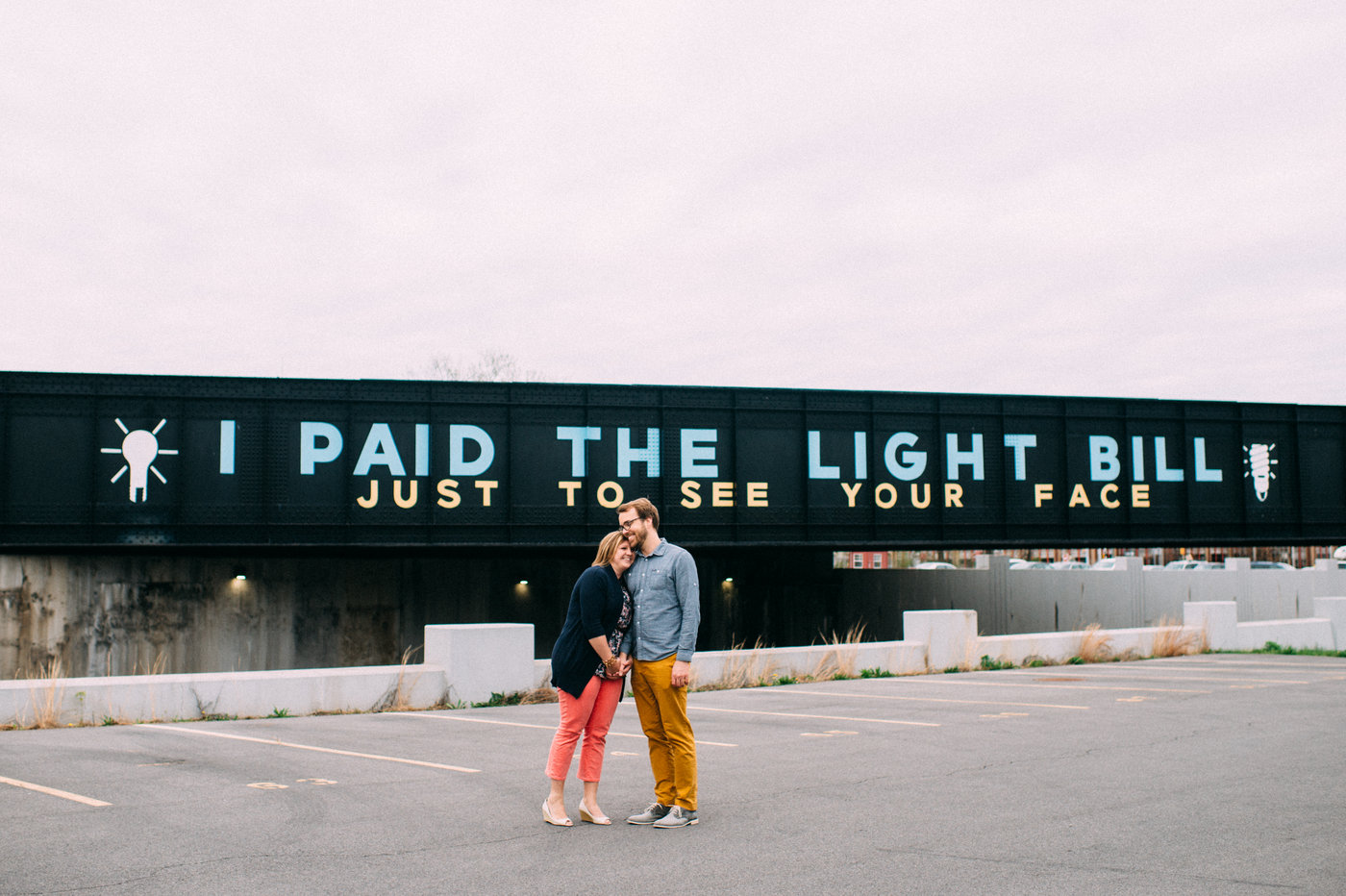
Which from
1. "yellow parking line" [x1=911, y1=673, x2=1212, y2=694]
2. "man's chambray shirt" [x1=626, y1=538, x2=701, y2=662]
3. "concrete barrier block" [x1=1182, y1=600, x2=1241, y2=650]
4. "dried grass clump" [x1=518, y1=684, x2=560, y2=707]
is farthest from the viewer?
"concrete barrier block" [x1=1182, y1=600, x2=1241, y2=650]

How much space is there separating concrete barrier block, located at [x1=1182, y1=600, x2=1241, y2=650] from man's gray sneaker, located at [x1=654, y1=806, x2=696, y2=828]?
16.5m

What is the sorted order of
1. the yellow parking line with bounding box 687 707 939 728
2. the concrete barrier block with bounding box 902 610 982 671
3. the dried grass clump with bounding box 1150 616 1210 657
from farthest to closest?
the dried grass clump with bounding box 1150 616 1210 657 < the concrete barrier block with bounding box 902 610 982 671 < the yellow parking line with bounding box 687 707 939 728

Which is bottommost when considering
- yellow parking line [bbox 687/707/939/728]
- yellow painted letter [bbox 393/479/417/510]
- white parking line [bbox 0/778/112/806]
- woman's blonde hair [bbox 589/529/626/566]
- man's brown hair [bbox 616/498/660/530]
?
yellow parking line [bbox 687/707/939/728]

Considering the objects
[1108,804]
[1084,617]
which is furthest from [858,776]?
[1084,617]

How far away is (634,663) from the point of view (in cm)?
668

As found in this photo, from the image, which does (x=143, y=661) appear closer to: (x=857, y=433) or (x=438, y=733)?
(x=438, y=733)

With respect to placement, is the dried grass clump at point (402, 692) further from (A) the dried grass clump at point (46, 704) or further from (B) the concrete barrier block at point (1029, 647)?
(B) the concrete barrier block at point (1029, 647)

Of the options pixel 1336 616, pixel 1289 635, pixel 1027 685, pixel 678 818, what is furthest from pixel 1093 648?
pixel 678 818

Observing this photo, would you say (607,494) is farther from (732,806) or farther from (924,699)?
(732,806)

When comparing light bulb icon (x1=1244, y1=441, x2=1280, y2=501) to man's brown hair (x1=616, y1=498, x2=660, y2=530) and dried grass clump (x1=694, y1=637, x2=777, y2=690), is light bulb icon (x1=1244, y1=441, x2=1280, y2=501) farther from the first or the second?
man's brown hair (x1=616, y1=498, x2=660, y2=530)

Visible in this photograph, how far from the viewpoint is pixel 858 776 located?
8078 millimetres

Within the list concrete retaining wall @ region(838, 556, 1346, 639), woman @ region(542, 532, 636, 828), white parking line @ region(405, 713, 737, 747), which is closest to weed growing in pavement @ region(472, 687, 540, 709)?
white parking line @ region(405, 713, 737, 747)

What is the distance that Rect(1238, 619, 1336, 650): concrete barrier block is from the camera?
20203 millimetres

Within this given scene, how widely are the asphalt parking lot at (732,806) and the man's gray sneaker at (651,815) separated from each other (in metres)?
0.16
